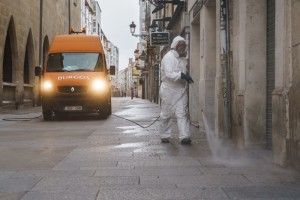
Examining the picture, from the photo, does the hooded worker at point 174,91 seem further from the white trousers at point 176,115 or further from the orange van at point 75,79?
the orange van at point 75,79

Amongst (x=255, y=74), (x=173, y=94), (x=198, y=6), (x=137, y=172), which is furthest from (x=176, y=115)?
(x=198, y=6)

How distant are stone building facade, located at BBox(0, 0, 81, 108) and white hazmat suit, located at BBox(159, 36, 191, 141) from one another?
46.1ft

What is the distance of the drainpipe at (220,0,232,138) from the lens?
30.5 feet

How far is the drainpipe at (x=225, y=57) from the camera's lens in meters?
9.28

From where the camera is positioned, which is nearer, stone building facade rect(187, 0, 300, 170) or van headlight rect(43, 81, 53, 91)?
stone building facade rect(187, 0, 300, 170)

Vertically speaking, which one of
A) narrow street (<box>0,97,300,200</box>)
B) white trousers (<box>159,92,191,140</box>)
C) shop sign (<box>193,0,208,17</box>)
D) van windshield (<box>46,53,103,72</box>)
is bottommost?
narrow street (<box>0,97,300,200</box>)

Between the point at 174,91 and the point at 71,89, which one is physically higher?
the point at 71,89

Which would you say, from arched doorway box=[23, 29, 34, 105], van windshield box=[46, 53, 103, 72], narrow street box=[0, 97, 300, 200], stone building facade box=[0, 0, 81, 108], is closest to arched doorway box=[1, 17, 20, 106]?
stone building facade box=[0, 0, 81, 108]

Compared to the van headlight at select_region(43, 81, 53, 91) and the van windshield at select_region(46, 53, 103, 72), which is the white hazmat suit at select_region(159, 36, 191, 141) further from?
the van windshield at select_region(46, 53, 103, 72)

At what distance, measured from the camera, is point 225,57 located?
382 inches

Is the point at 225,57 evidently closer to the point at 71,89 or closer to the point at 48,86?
the point at 71,89

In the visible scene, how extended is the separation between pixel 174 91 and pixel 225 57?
1.21 meters

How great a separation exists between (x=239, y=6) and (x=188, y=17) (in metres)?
7.97

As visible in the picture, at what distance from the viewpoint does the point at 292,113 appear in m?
5.91
